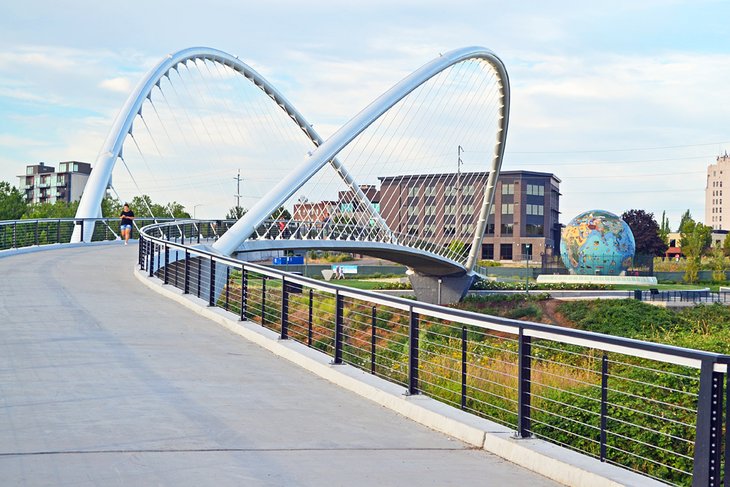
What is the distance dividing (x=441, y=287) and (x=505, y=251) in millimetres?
58706

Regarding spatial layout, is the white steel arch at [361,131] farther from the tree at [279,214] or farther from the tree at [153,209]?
the tree at [153,209]

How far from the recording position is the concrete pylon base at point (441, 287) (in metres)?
62.4

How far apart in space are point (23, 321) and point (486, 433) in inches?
331

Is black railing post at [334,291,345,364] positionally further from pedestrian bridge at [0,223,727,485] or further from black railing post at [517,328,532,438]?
black railing post at [517,328,532,438]

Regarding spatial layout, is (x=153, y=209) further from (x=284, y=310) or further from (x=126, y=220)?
(x=284, y=310)

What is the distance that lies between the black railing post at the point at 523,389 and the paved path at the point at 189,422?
0.32 metres

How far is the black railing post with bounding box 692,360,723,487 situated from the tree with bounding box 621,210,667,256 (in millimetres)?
113142

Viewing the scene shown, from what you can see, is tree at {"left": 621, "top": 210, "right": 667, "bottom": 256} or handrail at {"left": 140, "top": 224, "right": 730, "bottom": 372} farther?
tree at {"left": 621, "top": 210, "right": 667, "bottom": 256}

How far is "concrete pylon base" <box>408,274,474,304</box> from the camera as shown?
205ft

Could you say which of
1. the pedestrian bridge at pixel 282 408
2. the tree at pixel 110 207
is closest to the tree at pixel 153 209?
the tree at pixel 110 207

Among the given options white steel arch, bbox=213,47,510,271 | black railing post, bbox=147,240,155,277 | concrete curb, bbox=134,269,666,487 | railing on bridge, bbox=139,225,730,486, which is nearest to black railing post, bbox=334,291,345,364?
railing on bridge, bbox=139,225,730,486

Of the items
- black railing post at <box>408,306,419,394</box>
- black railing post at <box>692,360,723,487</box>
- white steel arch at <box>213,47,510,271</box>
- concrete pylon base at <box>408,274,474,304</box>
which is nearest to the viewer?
black railing post at <box>692,360,723,487</box>

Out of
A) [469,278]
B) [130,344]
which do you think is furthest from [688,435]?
[469,278]

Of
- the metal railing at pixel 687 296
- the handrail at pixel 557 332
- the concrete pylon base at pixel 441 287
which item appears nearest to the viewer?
the handrail at pixel 557 332
